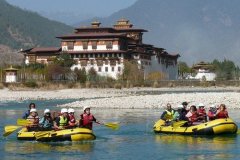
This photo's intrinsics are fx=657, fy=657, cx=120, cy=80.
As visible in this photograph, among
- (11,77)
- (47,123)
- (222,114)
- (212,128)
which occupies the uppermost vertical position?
(11,77)

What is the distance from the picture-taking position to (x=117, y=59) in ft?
400

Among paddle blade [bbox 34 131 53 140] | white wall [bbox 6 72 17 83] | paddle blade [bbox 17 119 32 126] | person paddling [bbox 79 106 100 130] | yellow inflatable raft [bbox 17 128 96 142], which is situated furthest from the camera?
white wall [bbox 6 72 17 83]

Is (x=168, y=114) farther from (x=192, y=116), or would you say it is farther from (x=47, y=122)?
(x=47, y=122)

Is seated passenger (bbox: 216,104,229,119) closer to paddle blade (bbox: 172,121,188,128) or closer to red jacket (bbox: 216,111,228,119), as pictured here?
red jacket (bbox: 216,111,228,119)

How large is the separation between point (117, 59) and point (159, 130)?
89599 millimetres

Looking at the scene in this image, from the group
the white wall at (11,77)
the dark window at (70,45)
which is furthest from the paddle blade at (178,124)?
the dark window at (70,45)

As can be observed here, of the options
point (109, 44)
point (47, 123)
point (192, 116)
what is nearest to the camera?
point (47, 123)

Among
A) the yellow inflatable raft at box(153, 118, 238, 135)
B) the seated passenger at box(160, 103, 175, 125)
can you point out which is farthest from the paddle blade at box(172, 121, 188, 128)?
the seated passenger at box(160, 103, 175, 125)

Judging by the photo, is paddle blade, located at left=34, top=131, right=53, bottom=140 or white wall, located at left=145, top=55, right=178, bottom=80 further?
white wall, located at left=145, top=55, right=178, bottom=80

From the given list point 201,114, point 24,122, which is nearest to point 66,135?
point 24,122

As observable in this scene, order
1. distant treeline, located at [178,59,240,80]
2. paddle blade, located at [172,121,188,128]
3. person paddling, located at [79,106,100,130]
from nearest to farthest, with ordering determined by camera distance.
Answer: person paddling, located at [79,106,100,130], paddle blade, located at [172,121,188,128], distant treeline, located at [178,59,240,80]

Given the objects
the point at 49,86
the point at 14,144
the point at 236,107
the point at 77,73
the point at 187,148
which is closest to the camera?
the point at 187,148

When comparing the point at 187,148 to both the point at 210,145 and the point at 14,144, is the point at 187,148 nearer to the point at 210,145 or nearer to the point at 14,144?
the point at 210,145

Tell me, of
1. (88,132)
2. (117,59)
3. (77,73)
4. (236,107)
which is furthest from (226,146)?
(117,59)
